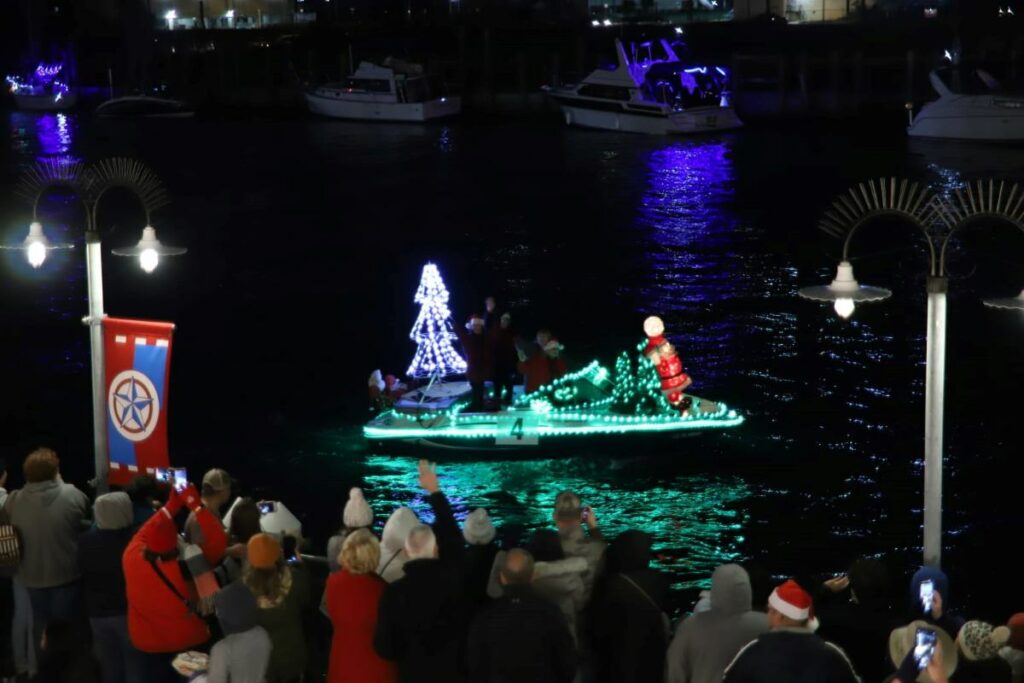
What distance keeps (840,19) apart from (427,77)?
21.6 metres

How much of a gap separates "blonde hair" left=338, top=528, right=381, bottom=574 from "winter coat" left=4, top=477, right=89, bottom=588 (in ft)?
8.22

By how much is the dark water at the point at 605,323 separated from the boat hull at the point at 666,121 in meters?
4.13

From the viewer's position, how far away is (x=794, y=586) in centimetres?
773

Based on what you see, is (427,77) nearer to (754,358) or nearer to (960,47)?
(960,47)

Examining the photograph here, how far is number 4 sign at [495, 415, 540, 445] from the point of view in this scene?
2064 cm

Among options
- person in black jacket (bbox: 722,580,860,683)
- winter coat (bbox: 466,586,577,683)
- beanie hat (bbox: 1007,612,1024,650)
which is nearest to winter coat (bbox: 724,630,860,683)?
person in black jacket (bbox: 722,580,860,683)

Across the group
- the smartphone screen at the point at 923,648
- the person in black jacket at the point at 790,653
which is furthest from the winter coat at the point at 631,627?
the smartphone screen at the point at 923,648

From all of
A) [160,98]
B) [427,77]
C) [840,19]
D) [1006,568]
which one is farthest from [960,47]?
[1006,568]

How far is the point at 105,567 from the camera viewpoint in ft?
32.5

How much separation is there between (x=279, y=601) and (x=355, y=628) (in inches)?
18.3

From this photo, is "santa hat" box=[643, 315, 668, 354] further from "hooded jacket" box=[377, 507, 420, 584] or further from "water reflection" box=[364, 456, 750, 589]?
"hooded jacket" box=[377, 507, 420, 584]

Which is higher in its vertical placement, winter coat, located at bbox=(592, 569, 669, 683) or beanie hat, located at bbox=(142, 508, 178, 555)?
beanie hat, located at bbox=(142, 508, 178, 555)

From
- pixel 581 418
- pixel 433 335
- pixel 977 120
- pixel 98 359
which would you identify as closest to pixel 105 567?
pixel 98 359

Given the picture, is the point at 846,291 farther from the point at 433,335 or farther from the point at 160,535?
the point at 433,335
